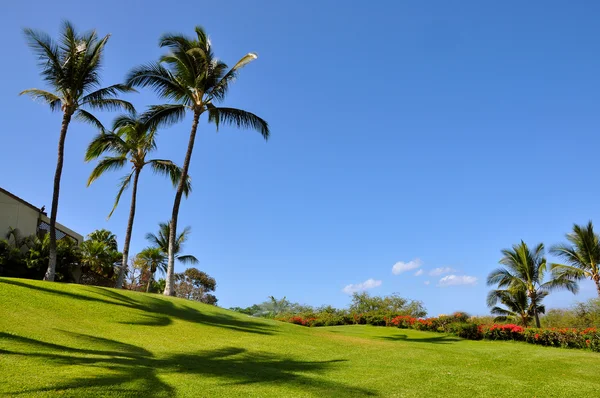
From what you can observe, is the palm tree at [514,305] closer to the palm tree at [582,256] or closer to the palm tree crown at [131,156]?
the palm tree at [582,256]

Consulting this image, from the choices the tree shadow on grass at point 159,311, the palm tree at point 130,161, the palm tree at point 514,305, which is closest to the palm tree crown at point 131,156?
the palm tree at point 130,161

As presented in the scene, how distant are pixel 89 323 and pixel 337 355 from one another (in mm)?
7549

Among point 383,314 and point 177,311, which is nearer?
point 177,311

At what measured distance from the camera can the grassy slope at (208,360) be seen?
7082 mm

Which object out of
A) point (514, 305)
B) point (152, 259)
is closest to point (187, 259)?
point (152, 259)

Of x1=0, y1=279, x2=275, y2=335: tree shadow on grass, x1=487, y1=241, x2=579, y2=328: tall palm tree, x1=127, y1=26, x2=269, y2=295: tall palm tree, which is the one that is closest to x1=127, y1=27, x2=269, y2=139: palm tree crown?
x1=127, y1=26, x2=269, y2=295: tall palm tree

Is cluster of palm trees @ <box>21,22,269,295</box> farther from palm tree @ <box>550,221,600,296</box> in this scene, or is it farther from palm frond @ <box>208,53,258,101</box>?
palm tree @ <box>550,221,600,296</box>

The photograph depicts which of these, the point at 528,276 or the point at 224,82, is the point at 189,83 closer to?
the point at 224,82

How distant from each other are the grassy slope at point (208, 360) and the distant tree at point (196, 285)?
4047 centimetres

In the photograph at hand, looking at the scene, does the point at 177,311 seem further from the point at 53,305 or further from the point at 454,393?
the point at 454,393

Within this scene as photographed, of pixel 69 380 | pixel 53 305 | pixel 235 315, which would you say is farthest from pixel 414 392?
pixel 235 315

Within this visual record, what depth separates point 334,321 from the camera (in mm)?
27125

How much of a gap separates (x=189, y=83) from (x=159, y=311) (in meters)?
11.8

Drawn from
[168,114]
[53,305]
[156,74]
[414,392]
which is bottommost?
[414,392]
